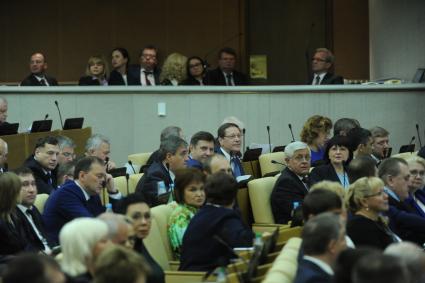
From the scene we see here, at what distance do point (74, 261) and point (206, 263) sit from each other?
1879 millimetres

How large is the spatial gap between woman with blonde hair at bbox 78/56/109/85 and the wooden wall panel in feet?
9.96

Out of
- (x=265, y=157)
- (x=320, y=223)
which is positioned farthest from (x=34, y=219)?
(x=265, y=157)

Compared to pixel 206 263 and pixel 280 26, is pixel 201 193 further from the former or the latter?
pixel 280 26

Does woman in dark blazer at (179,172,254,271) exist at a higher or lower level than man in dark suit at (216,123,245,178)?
lower

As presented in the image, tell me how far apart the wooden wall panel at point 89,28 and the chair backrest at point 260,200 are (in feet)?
29.1

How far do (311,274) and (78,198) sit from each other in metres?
3.12

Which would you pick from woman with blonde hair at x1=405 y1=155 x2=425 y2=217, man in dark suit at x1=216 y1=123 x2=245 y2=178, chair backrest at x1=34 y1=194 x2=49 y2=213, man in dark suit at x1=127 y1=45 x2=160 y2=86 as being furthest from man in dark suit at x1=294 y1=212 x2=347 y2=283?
man in dark suit at x1=127 y1=45 x2=160 y2=86

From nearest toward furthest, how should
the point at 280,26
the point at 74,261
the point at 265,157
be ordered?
the point at 74,261 → the point at 265,157 → the point at 280,26

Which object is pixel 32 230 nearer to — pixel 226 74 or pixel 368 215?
pixel 368 215

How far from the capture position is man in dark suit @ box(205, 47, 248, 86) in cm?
1551

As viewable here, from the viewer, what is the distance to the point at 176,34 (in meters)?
18.3

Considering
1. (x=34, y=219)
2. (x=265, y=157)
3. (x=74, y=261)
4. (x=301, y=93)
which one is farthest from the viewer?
(x=301, y=93)

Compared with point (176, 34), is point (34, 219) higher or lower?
lower

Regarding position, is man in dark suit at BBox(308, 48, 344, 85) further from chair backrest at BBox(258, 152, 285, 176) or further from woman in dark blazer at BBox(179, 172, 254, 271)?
woman in dark blazer at BBox(179, 172, 254, 271)
